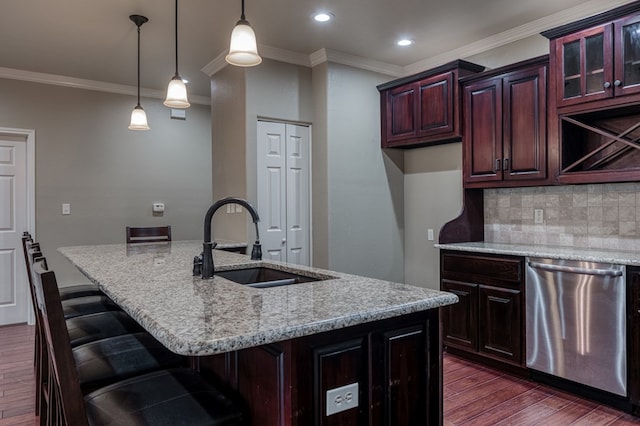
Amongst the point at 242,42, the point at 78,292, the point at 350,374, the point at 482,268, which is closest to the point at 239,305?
the point at 350,374

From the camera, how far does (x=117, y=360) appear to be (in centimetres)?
164

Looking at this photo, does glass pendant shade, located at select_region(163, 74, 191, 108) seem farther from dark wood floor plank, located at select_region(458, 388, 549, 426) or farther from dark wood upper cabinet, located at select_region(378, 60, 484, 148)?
dark wood floor plank, located at select_region(458, 388, 549, 426)

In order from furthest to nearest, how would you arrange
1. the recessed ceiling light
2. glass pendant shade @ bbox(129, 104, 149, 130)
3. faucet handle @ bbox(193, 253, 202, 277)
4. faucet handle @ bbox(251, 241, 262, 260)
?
glass pendant shade @ bbox(129, 104, 149, 130) < the recessed ceiling light < faucet handle @ bbox(251, 241, 262, 260) < faucet handle @ bbox(193, 253, 202, 277)

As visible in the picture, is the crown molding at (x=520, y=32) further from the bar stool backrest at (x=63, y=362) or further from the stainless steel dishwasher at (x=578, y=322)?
the bar stool backrest at (x=63, y=362)

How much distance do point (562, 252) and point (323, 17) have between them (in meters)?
2.45

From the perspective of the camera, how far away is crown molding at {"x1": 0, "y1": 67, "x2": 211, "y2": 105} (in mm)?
4578

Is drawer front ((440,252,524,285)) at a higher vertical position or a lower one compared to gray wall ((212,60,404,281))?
lower

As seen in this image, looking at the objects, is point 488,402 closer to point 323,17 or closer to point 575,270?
point 575,270

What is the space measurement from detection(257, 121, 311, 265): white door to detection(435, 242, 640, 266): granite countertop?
4.66 ft

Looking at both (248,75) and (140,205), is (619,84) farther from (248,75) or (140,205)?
(140,205)

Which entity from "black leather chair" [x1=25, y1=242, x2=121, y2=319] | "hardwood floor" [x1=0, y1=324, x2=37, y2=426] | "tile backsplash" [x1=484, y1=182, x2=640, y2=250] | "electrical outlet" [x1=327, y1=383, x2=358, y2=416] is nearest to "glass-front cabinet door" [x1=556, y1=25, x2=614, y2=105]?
"tile backsplash" [x1=484, y1=182, x2=640, y2=250]

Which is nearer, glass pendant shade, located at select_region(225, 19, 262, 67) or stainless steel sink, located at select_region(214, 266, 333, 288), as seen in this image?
stainless steel sink, located at select_region(214, 266, 333, 288)

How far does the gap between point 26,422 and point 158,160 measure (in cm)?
346

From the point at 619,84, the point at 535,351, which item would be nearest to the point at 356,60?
the point at 619,84
